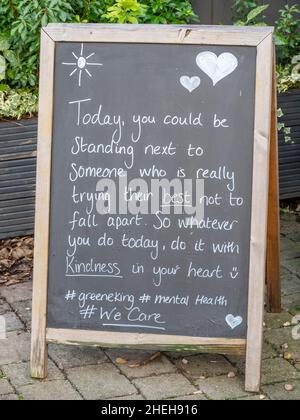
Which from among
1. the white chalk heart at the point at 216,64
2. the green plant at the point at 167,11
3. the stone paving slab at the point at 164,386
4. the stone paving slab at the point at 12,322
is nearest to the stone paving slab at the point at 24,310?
the stone paving slab at the point at 12,322

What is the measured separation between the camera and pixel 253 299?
417cm

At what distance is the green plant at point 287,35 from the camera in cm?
634

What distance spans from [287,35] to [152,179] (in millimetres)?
2684

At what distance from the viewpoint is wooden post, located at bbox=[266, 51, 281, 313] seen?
4.49m

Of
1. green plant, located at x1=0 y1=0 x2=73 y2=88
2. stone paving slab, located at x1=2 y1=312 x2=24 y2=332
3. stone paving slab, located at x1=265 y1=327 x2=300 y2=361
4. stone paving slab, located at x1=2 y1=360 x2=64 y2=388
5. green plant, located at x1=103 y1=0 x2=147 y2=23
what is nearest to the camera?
stone paving slab, located at x1=2 y1=360 x2=64 y2=388

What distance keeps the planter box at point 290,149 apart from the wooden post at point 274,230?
1439mm

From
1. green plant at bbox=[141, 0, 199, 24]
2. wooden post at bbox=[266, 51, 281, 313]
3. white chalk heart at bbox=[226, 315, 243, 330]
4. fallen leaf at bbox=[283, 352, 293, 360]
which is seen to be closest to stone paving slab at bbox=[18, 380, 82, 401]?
white chalk heart at bbox=[226, 315, 243, 330]

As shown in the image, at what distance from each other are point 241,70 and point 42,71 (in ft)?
2.92

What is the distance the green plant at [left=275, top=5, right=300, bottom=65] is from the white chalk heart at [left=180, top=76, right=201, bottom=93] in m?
2.31

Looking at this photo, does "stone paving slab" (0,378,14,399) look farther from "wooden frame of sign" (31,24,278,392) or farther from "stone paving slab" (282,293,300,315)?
"stone paving slab" (282,293,300,315)

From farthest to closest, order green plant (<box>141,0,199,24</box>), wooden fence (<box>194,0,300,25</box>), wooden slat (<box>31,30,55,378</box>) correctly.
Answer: wooden fence (<box>194,0,300,25</box>), green plant (<box>141,0,199,24</box>), wooden slat (<box>31,30,55,378</box>)

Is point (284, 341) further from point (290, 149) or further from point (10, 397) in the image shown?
point (290, 149)

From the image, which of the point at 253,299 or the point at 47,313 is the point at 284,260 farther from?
the point at 47,313
